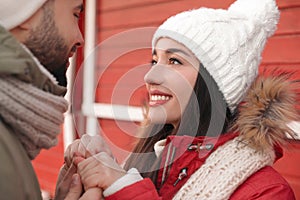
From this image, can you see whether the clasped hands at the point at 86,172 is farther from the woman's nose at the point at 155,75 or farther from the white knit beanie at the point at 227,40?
the white knit beanie at the point at 227,40

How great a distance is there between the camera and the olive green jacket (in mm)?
896

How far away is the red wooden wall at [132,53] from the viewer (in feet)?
7.69

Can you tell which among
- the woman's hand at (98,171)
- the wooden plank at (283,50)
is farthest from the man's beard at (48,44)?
the wooden plank at (283,50)

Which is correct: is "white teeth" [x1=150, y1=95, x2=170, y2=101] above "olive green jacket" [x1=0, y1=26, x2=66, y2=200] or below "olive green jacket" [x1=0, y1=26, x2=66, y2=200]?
below

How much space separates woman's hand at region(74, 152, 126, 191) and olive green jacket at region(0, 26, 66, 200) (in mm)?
463

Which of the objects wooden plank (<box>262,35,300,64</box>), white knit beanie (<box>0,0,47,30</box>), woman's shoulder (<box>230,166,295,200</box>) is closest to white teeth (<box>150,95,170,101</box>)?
woman's shoulder (<box>230,166,295,200</box>)

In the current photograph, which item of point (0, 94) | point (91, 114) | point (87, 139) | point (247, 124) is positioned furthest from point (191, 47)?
point (91, 114)

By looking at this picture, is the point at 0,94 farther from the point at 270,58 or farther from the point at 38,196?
the point at 270,58

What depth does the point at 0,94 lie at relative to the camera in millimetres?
959

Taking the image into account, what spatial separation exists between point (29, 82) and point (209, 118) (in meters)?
0.87

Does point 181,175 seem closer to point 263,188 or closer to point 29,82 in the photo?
point 263,188

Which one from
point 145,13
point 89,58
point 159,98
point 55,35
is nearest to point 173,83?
point 159,98

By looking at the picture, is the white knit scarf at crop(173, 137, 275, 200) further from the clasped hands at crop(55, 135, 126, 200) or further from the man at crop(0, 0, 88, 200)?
the man at crop(0, 0, 88, 200)

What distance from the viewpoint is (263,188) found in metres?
1.44
